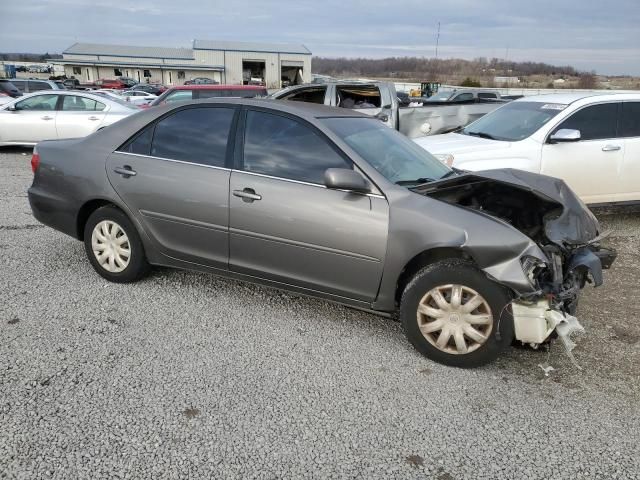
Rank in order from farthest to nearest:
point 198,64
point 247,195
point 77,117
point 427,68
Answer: point 427,68 < point 198,64 < point 77,117 < point 247,195

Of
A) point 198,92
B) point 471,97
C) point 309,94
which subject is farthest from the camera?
point 471,97

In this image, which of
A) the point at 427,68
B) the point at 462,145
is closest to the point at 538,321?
the point at 462,145

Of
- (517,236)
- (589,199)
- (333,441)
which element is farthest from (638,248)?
(333,441)

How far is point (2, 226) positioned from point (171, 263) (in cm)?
322

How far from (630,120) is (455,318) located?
5125 mm

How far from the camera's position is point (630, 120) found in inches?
266

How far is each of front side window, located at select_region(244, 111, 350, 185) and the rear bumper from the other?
176 cm

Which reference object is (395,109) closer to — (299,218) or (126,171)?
(126,171)

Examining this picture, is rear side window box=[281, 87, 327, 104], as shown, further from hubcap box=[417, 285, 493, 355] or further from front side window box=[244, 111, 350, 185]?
hubcap box=[417, 285, 493, 355]

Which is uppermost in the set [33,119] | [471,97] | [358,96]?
[471,97]

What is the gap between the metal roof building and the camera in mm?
68125

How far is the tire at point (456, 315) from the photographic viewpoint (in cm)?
319

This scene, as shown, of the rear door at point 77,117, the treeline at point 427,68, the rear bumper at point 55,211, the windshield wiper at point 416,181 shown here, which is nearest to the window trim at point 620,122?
Result: the windshield wiper at point 416,181

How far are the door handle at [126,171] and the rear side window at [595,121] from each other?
5.23 metres
